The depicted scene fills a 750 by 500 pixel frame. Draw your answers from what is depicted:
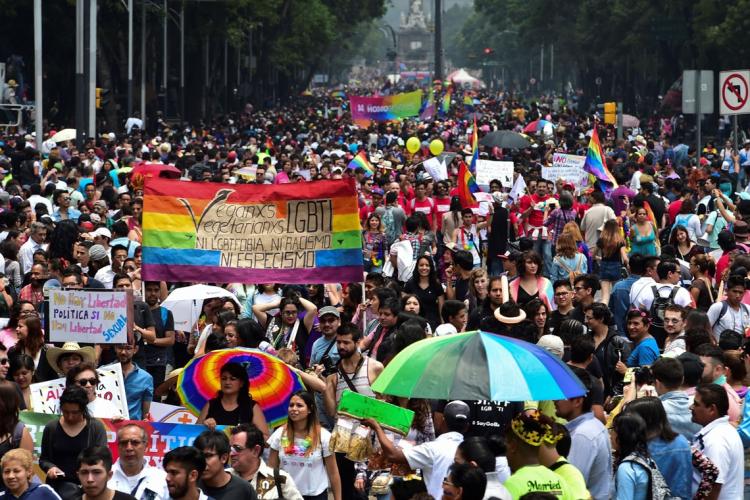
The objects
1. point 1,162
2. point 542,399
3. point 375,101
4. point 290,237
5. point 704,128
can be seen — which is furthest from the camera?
point 704,128

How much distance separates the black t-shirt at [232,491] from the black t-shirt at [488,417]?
158 centimetres

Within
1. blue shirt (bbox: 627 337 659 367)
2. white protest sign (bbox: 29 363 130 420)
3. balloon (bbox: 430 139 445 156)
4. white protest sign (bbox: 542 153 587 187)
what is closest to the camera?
white protest sign (bbox: 29 363 130 420)

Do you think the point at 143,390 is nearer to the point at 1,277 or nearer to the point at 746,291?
the point at 1,277

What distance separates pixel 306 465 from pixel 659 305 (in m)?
4.72

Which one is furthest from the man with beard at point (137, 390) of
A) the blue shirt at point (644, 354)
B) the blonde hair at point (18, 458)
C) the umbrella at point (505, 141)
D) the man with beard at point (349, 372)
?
the umbrella at point (505, 141)

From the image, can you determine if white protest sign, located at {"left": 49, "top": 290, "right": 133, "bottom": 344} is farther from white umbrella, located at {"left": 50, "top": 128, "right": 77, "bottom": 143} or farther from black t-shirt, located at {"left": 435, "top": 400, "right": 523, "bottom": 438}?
white umbrella, located at {"left": 50, "top": 128, "right": 77, "bottom": 143}

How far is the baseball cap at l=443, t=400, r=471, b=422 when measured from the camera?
8422 millimetres

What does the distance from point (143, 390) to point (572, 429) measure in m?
3.18

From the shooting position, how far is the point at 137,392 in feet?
34.1

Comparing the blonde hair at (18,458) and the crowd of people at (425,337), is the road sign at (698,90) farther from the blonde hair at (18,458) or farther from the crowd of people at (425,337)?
the blonde hair at (18,458)

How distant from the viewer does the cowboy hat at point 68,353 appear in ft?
34.0

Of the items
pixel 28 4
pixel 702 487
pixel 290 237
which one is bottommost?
A: pixel 702 487

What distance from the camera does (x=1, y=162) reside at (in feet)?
87.1

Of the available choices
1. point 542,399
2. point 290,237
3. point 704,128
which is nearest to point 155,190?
point 290,237
